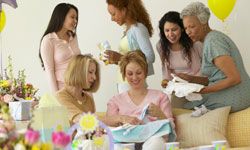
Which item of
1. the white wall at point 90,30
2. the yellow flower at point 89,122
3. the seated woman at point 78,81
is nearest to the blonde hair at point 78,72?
the seated woman at point 78,81

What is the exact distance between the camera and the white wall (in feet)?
12.5

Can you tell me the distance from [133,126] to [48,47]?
983mm

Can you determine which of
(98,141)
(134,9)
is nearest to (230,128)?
(134,9)

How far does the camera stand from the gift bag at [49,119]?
88.1 inches

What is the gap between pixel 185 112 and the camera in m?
3.17

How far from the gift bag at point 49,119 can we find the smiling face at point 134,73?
761 mm

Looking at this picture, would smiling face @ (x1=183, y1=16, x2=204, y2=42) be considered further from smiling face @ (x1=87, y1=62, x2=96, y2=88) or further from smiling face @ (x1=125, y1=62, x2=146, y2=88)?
smiling face @ (x1=87, y1=62, x2=96, y2=88)

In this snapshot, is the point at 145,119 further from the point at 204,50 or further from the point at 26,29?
the point at 26,29

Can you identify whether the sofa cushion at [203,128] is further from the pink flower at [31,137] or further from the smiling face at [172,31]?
the pink flower at [31,137]

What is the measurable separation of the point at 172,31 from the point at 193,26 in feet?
0.64

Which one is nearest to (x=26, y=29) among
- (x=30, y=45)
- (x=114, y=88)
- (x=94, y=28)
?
(x=30, y=45)

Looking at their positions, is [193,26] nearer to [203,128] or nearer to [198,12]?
[198,12]

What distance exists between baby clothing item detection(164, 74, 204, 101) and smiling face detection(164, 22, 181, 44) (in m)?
0.27

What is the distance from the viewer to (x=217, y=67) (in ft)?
10.0
